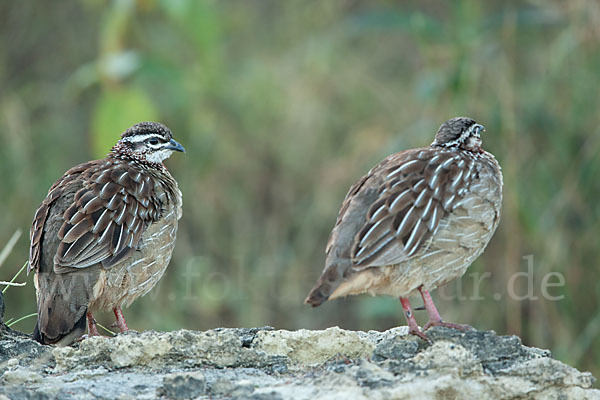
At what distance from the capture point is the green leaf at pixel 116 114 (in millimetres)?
9406

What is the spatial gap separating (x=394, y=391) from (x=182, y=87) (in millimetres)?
6828

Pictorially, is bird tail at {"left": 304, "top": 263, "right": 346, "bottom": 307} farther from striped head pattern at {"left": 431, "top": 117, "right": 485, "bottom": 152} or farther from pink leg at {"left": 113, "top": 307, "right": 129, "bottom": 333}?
pink leg at {"left": 113, "top": 307, "right": 129, "bottom": 333}

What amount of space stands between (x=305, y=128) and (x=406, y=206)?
6.08m

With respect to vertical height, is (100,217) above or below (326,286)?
above

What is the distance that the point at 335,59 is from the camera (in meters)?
12.3

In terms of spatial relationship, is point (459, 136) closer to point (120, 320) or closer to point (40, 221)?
point (120, 320)

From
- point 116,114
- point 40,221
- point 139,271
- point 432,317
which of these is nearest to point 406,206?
point 432,317

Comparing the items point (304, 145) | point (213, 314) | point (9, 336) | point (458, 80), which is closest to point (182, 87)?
point (304, 145)

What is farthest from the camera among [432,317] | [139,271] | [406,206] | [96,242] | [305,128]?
[305,128]

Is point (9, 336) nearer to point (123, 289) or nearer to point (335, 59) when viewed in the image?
point (123, 289)

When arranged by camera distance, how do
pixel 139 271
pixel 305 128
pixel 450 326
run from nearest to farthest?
pixel 450 326, pixel 139 271, pixel 305 128

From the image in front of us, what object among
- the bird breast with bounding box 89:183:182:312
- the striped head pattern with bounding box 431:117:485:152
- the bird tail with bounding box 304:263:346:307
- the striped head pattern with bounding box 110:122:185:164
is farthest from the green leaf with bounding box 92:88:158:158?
the bird tail with bounding box 304:263:346:307

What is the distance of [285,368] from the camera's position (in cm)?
483

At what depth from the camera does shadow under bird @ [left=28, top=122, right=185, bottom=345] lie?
595 cm
